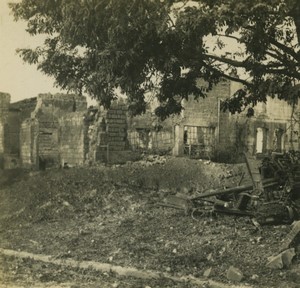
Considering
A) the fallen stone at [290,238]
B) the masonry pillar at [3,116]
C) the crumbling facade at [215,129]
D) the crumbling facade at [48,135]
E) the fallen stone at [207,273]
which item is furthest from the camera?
the masonry pillar at [3,116]

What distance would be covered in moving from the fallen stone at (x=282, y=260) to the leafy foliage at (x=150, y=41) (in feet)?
9.75

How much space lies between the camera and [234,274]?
261 inches

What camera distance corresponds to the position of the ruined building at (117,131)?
20297 millimetres

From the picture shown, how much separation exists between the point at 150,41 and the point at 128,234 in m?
3.77

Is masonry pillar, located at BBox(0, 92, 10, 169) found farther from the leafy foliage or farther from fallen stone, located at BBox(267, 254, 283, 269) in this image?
fallen stone, located at BBox(267, 254, 283, 269)

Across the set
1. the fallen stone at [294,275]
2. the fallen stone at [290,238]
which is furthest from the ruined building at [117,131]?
the fallen stone at [294,275]

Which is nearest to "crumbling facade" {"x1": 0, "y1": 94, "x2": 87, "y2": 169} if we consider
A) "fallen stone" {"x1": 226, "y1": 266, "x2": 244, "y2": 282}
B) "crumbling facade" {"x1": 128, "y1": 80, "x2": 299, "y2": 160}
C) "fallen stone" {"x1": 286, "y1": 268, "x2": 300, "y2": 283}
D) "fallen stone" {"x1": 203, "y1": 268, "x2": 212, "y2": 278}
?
"crumbling facade" {"x1": 128, "y1": 80, "x2": 299, "y2": 160}

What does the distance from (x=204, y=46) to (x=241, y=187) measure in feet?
9.67

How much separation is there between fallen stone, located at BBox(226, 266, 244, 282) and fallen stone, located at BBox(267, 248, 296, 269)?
0.60 m

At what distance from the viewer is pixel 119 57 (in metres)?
8.59

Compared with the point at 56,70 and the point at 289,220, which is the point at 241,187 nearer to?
the point at 289,220

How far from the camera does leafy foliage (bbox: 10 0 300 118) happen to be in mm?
7715

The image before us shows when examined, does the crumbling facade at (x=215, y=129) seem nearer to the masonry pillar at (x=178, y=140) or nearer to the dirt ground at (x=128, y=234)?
the masonry pillar at (x=178, y=140)

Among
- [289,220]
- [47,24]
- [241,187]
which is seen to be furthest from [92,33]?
[289,220]
